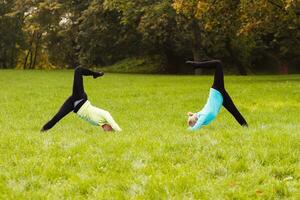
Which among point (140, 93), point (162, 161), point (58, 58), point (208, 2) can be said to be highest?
point (208, 2)

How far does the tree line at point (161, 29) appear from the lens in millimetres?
32469

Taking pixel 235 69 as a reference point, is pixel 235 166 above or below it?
above

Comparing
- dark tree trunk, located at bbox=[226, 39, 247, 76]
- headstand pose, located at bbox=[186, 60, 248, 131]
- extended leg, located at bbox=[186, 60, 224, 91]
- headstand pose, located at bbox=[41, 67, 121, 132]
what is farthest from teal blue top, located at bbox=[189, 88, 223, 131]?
dark tree trunk, located at bbox=[226, 39, 247, 76]

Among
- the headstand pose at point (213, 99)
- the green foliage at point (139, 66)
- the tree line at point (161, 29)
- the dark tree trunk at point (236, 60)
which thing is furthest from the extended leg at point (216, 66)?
the green foliage at point (139, 66)

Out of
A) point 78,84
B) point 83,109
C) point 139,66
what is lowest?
point 139,66

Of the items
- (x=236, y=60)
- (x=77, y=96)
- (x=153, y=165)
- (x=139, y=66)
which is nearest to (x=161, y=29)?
(x=139, y=66)

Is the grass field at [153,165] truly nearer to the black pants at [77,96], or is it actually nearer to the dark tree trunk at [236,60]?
the black pants at [77,96]

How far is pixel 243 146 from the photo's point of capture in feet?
29.9

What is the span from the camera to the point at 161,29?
47.9 metres

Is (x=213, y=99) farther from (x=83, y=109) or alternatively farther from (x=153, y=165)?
(x=153, y=165)

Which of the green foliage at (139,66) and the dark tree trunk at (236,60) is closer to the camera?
the dark tree trunk at (236,60)

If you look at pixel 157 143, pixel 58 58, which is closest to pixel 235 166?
pixel 157 143

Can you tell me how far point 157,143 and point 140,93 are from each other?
1612 centimetres

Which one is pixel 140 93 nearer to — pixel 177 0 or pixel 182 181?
pixel 177 0
